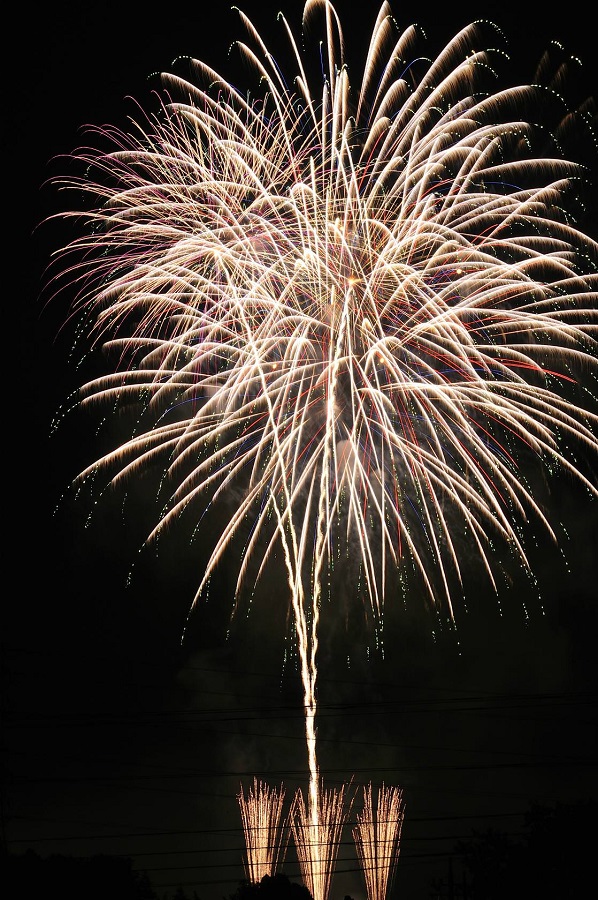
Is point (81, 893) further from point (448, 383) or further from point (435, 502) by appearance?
Answer: point (448, 383)

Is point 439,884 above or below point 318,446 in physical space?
below

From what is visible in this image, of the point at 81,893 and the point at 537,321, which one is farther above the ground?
the point at 537,321

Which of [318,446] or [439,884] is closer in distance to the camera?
[318,446]

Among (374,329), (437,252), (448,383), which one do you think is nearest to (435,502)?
(448,383)

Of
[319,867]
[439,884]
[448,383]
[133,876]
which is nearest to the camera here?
[448,383]

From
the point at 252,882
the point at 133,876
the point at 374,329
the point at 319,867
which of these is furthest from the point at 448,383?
the point at 133,876

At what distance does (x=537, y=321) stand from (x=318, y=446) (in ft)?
19.5

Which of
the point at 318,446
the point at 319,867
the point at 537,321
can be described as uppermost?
the point at 537,321

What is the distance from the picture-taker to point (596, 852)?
3130 centimetres

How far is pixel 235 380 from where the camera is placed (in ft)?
83.3

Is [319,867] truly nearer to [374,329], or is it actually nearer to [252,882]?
[252,882]

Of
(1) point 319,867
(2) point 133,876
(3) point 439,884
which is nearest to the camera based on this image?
(1) point 319,867

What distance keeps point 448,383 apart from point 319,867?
530 inches

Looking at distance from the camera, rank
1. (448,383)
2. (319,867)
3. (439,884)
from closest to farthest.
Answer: (448,383) → (319,867) → (439,884)
